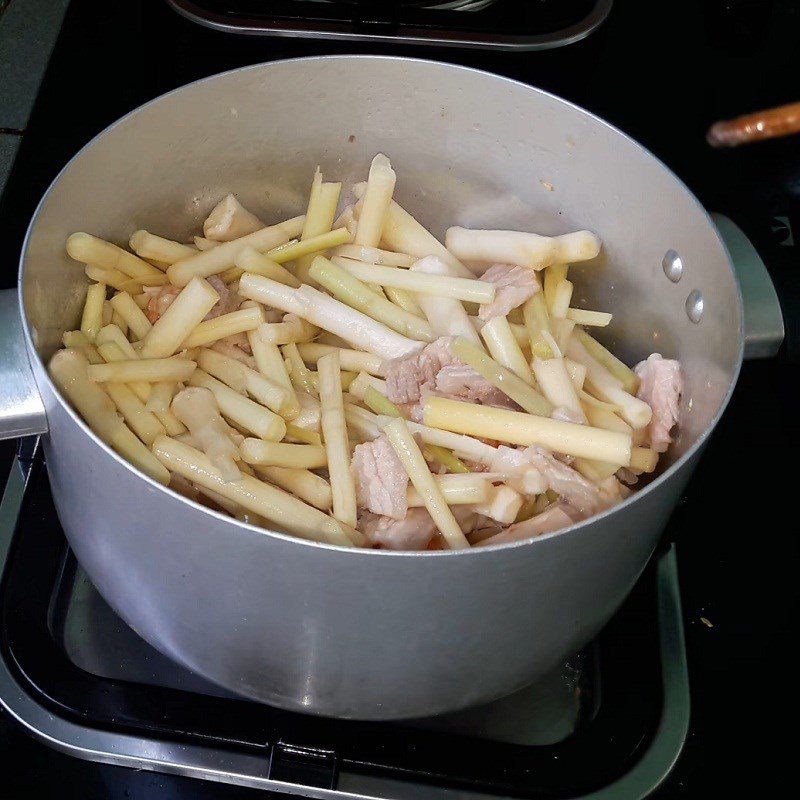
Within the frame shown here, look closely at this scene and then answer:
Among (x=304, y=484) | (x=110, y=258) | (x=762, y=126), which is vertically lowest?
(x=304, y=484)

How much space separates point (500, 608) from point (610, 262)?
1.54ft

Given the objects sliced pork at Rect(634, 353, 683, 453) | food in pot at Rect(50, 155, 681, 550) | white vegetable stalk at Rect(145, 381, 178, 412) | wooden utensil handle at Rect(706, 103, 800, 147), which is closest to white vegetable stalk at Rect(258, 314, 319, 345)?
food in pot at Rect(50, 155, 681, 550)

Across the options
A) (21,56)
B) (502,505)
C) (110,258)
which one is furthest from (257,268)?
(21,56)

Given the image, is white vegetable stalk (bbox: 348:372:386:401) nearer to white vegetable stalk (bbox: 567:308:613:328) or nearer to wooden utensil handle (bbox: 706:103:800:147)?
white vegetable stalk (bbox: 567:308:613:328)

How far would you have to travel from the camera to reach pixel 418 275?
3.07 feet

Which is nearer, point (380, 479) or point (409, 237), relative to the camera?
point (380, 479)

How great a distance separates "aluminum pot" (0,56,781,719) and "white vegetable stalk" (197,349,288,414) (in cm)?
13

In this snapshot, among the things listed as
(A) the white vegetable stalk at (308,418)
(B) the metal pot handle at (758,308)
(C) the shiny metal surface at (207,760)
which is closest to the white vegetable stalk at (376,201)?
(A) the white vegetable stalk at (308,418)

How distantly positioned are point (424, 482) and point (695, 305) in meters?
0.30

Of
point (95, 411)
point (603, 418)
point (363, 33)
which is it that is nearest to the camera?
point (95, 411)

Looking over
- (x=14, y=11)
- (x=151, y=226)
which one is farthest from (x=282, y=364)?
(x=14, y=11)

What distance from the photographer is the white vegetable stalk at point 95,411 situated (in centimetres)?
74

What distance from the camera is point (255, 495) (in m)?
0.73

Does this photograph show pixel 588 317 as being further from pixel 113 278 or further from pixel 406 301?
pixel 113 278
